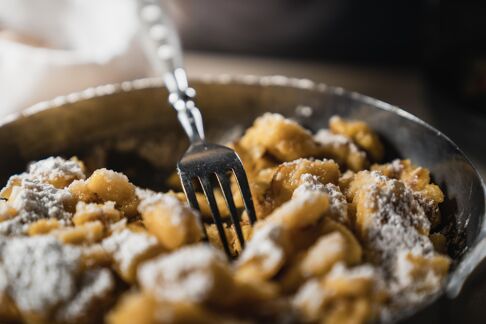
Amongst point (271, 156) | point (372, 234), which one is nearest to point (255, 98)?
point (271, 156)

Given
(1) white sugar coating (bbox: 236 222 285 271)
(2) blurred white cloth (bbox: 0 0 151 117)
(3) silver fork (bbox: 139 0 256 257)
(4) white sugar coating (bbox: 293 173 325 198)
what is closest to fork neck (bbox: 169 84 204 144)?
(3) silver fork (bbox: 139 0 256 257)

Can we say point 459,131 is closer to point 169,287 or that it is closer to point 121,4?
point 121,4

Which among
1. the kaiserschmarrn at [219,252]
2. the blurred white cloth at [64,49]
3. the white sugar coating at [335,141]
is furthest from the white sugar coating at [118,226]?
the blurred white cloth at [64,49]

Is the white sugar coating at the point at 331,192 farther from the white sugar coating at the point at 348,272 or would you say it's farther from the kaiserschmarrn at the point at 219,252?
the white sugar coating at the point at 348,272

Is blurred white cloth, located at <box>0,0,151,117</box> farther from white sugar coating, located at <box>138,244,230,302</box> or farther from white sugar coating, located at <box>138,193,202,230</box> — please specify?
white sugar coating, located at <box>138,244,230,302</box>

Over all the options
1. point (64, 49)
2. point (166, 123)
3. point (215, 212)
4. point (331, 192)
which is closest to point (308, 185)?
point (331, 192)

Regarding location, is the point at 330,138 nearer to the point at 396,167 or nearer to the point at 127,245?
the point at 396,167
